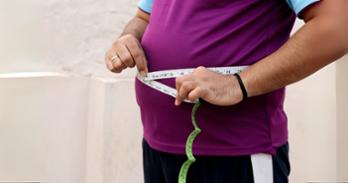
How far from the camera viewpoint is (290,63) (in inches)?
31.9

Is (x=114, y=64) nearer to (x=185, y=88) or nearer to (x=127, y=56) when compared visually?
(x=127, y=56)

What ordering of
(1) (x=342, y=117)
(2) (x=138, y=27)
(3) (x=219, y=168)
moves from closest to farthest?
1. (3) (x=219, y=168)
2. (2) (x=138, y=27)
3. (1) (x=342, y=117)

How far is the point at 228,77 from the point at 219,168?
20cm

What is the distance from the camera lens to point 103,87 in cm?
175

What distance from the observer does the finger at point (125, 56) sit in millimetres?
990

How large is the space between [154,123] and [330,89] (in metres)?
1.00

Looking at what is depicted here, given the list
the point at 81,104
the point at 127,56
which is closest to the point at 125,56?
the point at 127,56

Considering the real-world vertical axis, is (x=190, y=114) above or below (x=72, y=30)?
below

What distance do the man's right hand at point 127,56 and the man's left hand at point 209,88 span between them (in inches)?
6.5

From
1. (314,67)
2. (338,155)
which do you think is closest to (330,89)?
(338,155)

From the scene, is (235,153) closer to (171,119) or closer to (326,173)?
(171,119)

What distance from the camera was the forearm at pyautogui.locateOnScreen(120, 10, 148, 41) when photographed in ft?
3.84

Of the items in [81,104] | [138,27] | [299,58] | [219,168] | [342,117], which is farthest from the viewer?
[81,104]

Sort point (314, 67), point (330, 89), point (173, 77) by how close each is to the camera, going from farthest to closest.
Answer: point (330, 89) → point (173, 77) → point (314, 67)
